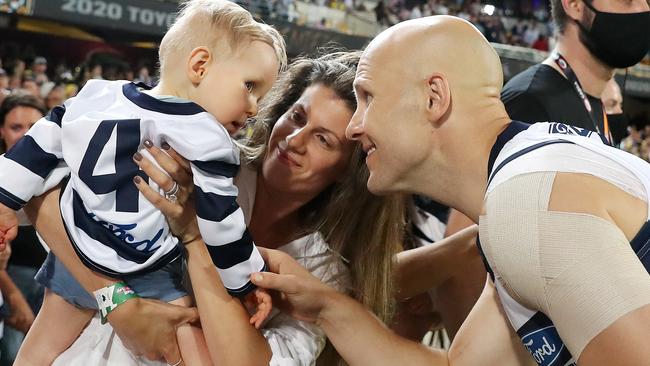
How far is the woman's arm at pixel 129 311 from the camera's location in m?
1.94

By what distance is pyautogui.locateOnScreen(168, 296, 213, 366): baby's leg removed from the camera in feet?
6.66

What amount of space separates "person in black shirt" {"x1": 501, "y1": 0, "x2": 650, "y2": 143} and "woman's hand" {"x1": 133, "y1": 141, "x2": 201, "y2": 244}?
144cm

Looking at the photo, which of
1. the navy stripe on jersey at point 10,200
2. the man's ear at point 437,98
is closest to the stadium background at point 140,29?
the navy stripe on jersey at point 10,200

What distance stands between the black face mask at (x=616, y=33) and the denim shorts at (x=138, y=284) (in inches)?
74.6

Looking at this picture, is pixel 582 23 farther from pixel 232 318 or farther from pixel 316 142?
pixel 232 318

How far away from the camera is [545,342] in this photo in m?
1.64

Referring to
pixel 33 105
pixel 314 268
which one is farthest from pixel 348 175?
pixel 33 105

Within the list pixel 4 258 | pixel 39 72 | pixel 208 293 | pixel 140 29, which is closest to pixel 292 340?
pixel 208 293

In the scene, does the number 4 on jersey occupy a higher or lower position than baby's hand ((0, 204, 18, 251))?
higher

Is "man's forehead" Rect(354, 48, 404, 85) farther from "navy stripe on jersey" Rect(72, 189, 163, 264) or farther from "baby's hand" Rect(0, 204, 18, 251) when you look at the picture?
"baby's hand" Rect(0, 204, 18, 251)

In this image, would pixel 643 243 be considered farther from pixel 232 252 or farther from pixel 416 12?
pixel 416 12

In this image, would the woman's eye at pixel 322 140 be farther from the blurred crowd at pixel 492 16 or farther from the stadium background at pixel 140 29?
the blurred crowd at pixel 492 16

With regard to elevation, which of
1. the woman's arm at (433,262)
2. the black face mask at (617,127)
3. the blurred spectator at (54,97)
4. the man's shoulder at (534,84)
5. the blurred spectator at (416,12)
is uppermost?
the man's shoulder at (534,84)

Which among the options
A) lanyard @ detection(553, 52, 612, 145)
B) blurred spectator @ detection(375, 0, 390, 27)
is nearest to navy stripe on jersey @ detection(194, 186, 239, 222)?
lanyard @ detection(553, 52, 612, 145)
